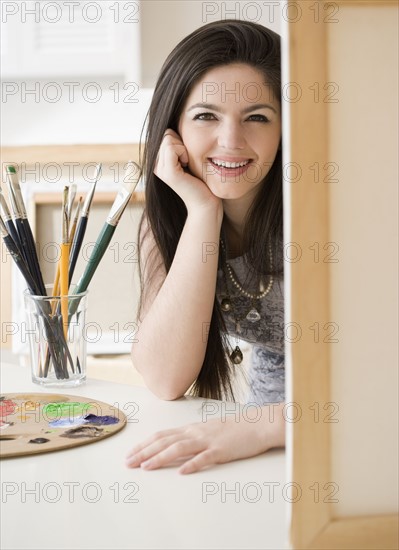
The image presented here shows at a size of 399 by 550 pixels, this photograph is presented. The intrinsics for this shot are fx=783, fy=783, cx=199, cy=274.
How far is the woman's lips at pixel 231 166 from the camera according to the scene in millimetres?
975

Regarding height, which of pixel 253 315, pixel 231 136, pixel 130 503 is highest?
pixel 231 136

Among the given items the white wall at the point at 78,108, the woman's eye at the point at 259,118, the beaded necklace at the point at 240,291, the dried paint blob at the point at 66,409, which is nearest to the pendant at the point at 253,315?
the beaded necklace at the point at 240,291

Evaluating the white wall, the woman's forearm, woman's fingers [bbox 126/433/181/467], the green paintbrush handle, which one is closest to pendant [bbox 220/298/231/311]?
the woman's forearm

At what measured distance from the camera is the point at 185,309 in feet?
3.13

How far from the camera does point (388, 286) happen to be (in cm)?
41

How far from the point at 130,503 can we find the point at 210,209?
0.52 metres

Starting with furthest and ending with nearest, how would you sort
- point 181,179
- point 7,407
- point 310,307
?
point 181,179, point 7,407, point 310,307

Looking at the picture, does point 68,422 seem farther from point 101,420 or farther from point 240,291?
point 240,291

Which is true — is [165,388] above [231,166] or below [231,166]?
below

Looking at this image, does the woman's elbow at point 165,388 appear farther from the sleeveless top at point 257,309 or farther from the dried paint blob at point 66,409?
the sleeveless top at point 257,309

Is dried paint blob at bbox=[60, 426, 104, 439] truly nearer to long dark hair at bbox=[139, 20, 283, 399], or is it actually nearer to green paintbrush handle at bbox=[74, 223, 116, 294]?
green paintbrush handle at bbox=[74, 223, 116, 294]

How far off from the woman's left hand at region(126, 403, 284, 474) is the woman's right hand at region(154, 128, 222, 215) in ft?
1.28

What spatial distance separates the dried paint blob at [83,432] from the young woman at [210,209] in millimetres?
160

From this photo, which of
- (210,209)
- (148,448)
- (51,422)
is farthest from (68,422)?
(210,209)
